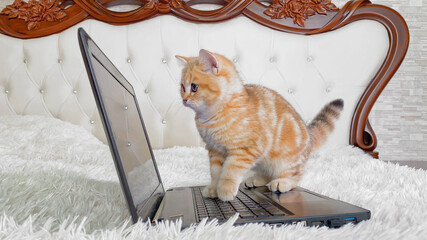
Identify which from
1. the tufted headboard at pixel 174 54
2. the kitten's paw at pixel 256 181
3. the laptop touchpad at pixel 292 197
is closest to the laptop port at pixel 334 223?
the laptop touchpad at pixel 292 197

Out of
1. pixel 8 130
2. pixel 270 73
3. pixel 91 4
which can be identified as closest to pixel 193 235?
pixel 8 130

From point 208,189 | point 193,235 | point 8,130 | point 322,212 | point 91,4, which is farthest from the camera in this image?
point 91,4

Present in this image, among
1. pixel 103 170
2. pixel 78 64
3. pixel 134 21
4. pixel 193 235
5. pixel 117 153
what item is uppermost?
pixel 134 21

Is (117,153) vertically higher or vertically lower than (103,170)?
higher

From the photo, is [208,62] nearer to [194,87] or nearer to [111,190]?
[194,87]

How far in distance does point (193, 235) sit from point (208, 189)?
35cm

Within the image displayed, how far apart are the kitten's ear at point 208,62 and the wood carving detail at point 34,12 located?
4.28ft

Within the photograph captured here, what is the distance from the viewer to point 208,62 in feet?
2.72

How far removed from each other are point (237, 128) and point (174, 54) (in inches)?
41.7

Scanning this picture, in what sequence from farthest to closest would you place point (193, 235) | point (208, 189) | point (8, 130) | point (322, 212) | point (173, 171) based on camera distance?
1. point (8, 130)
2. point (173, 171)
3. point (208, 189)
4. point (322, 212)
5. point (193, 235)

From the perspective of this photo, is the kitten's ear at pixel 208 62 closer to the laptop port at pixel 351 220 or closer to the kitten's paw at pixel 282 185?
the kitten's paw at pixel 282 185

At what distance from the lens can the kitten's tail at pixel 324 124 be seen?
44.0 inches

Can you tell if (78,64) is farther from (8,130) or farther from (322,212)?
(322,212)

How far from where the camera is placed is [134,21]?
1729 millimetres
